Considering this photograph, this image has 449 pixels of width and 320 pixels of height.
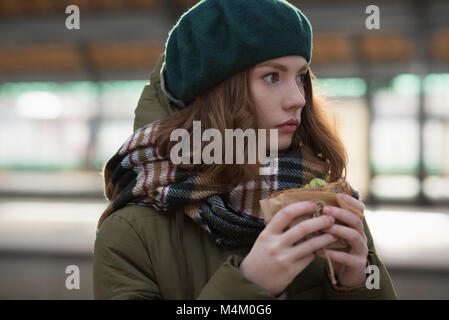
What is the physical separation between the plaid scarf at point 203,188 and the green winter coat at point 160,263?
5 centimetres

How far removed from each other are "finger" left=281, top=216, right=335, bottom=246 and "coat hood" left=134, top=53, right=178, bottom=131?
62 centimetres

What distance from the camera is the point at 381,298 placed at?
4.34 feet

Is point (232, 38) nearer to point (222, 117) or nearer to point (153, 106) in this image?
point (222, 117)

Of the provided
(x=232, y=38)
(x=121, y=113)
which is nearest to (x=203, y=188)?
(x=232, y=38)

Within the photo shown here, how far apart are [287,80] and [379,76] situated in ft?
22.2

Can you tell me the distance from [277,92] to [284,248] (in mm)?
478

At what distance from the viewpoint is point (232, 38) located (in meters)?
1.34

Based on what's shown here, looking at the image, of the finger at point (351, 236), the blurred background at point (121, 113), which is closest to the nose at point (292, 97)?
the finger at point (351, 236)

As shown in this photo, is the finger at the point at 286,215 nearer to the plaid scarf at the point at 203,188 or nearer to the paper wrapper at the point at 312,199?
the paper wrapper at the point at 312,199

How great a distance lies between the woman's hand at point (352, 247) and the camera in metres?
1.13

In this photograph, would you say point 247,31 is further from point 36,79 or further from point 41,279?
point 36,79

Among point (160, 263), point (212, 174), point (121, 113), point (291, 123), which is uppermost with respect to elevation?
point (121, 113)

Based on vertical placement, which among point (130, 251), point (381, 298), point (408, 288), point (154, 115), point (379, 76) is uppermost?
point (379, 76)

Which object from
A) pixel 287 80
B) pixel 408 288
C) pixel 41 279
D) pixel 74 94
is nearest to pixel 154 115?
pixel 287 80
